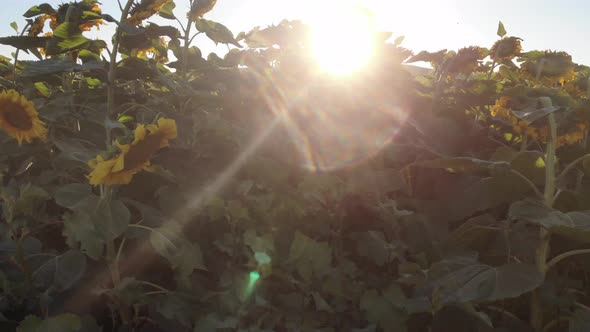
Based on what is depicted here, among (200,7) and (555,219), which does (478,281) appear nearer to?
(555,219)

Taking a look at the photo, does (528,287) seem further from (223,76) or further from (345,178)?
(223,76)

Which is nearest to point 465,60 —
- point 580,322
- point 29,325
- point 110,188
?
point 580,322

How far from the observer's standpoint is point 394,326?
1.53 m

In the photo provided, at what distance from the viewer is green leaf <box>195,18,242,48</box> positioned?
2623mm

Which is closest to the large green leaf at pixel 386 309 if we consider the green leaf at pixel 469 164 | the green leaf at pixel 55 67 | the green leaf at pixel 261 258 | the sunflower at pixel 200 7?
the green leaf at pixel 261 258

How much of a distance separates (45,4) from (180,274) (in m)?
1.29

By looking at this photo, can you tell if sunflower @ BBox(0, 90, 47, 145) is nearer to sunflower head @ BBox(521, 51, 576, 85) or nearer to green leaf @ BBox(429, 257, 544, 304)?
green leaf @ BBox(429, 257, 544, 304)

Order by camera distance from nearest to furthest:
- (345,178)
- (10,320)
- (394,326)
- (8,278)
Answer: (394,326) < (10,320) < (8,278) < (345,178)

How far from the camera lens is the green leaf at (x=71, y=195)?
1540mm

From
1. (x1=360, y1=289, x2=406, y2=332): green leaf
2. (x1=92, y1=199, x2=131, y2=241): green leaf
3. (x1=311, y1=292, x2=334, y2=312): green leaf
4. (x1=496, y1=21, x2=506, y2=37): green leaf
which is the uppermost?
(x1=496, y1=21, x2=506, y2=37): green leaf

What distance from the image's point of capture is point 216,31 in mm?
2689

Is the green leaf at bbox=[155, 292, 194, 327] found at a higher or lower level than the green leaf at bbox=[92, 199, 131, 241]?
lower

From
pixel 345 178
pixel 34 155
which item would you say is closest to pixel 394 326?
pixel 345 178

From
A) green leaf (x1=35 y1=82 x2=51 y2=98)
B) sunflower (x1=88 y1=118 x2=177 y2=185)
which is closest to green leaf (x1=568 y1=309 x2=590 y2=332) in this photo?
sunflower (x1=88 y1=118 x2=177 y2=185)
